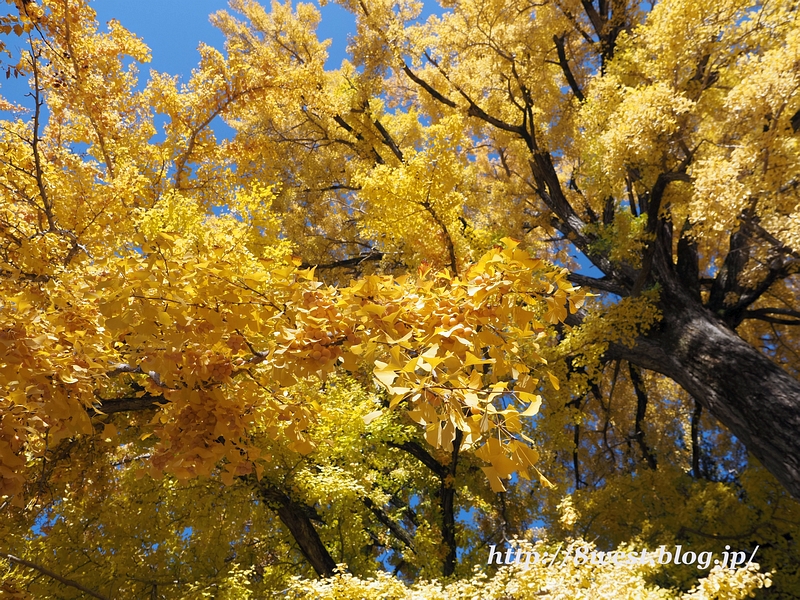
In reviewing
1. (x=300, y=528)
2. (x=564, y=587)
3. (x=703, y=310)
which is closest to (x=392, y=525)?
(x=300, y=528)

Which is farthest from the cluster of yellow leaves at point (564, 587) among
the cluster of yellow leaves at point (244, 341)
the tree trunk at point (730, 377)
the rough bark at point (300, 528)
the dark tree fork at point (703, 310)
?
the dark tree fork at point (703, 310)

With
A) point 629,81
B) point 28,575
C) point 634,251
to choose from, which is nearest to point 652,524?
point 634,251

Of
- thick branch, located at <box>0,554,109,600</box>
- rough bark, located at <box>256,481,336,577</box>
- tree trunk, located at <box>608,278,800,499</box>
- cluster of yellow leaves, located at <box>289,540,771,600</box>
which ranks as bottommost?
cluster of yellow leaves, located at <box>289,540,771,600</box>

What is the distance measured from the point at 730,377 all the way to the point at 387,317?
16.3 ft

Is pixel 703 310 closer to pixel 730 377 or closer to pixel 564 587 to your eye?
pixel 730 377

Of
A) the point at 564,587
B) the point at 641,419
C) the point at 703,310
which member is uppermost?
the point at 703,310

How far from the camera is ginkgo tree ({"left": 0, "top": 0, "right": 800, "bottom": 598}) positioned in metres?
1.32

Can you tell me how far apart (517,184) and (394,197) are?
5237mm

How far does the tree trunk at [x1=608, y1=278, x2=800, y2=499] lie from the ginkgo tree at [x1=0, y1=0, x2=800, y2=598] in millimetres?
31

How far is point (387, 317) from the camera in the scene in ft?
3.78

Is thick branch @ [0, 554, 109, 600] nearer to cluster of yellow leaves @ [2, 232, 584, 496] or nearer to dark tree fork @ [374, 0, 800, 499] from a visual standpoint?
cluster of yellow leaves @ [2, 232, 584, 496]

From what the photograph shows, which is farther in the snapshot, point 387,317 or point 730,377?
point 730,377

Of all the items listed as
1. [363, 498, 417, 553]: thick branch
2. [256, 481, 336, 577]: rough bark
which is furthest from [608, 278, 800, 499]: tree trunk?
[256, 481, 336, 577]: rough bark

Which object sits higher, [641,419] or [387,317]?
[641,419]
